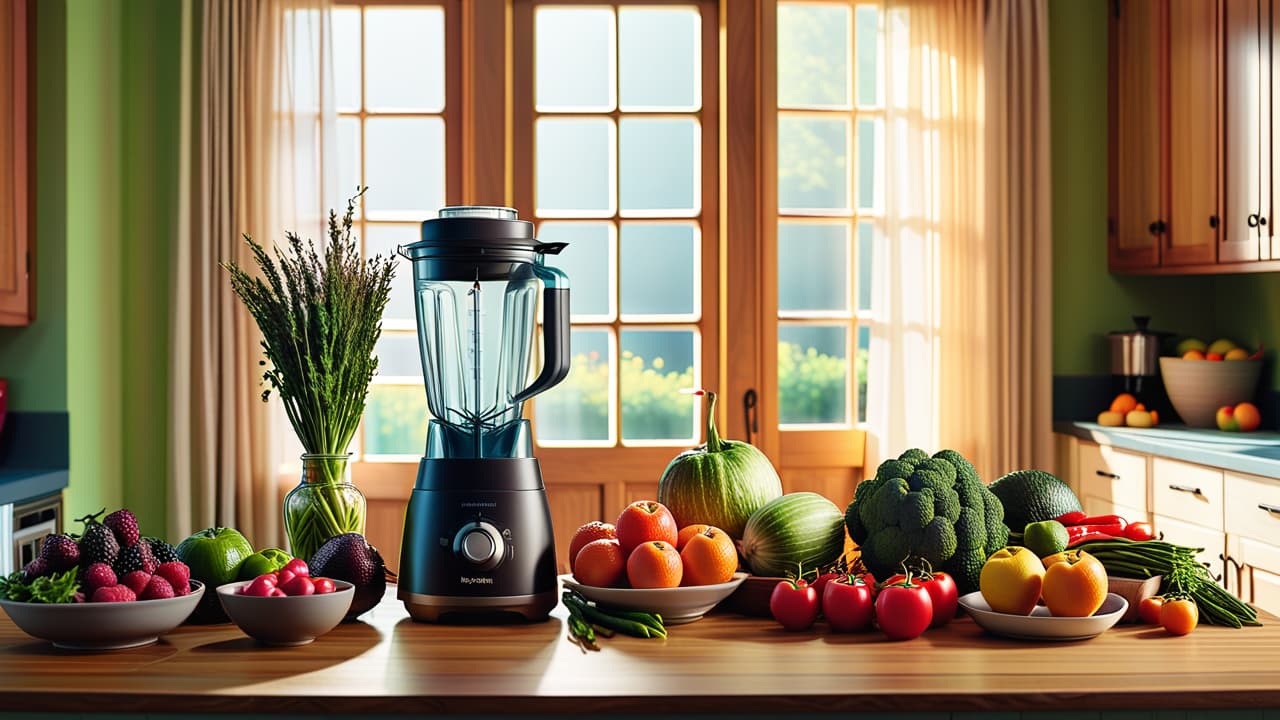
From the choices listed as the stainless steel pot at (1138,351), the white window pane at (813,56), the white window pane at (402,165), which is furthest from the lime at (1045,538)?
the white window pane at (402,165)

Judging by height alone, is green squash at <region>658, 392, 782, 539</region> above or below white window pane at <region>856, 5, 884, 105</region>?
below

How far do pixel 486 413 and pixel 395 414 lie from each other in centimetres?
252

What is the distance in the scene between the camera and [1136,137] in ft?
12.7

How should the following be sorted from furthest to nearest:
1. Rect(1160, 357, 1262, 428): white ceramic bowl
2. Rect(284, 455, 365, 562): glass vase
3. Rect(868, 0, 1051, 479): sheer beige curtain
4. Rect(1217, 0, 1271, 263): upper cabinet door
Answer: Rect(868, 0, 1051, 479): sheer beige curtain
Rect(1160, 357, 1262, 428): white ceramic bowl
Rect(1217, 0, 1271, 263): upper cabinet door
Rect(284, 455, 365, 562): glass vase

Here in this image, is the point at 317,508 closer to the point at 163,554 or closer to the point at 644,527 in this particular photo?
the point at 163,554

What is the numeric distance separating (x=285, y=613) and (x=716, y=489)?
0.61 meters

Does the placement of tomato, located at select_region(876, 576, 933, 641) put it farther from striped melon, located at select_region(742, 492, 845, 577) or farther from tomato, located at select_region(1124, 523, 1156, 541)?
tomato, located at select_region(1124, 523, 1156, 541)

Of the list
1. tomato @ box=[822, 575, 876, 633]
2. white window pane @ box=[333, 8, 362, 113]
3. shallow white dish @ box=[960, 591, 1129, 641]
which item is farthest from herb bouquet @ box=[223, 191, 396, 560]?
white window pane @ box=[333, 8, 362, 113]

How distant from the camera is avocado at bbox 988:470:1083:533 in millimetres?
1625

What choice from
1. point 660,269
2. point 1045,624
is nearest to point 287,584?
point 1045,624

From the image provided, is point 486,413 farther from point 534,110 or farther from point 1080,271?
point 1080,271

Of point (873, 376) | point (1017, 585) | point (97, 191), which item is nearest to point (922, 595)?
point (1017, 585)

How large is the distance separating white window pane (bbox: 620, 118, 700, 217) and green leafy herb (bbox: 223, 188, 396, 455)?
2.45 meters

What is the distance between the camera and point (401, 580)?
149cm
